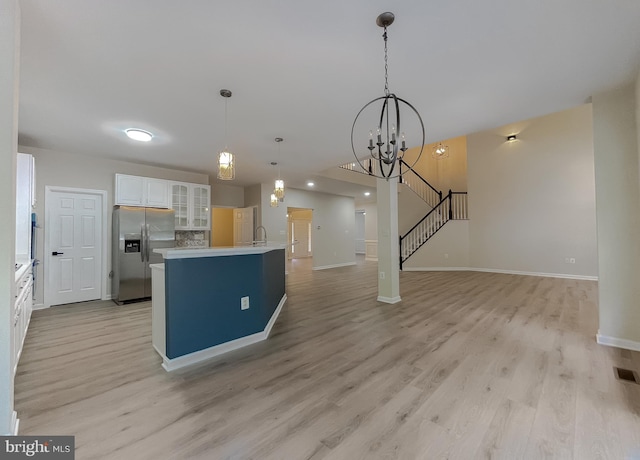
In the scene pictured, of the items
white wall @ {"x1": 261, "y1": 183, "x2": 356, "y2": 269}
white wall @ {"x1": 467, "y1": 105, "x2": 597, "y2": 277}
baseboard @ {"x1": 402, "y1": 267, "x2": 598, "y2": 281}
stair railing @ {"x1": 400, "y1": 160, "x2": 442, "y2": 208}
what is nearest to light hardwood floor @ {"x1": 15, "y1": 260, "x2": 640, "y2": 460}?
baseboard @ {"x1": 402, "y1": 267, "x2": 598, "y2": 281}

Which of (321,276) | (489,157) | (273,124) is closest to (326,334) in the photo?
(273,124)

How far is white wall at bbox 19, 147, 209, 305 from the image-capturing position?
14.5 feet

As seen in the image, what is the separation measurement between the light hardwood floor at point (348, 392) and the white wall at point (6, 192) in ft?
1.52

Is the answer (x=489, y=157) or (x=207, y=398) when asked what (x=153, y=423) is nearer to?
(x=207, y=398)

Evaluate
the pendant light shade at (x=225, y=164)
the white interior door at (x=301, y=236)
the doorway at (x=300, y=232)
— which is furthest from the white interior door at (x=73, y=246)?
the white interior door at (x=301, y=236)

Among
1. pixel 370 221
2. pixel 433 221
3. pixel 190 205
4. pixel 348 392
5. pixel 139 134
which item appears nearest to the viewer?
pixel 348 392

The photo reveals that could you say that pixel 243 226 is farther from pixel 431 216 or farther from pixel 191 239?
pixel 431 216

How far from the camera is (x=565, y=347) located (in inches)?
109

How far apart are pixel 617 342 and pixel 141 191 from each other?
24.1ft

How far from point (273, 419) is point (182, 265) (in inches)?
59.7

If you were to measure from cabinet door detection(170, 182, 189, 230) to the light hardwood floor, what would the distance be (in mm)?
2514

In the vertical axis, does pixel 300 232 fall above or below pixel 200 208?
below

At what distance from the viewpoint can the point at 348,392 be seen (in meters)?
2.04

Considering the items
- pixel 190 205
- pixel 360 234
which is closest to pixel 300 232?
pixel 360 234
